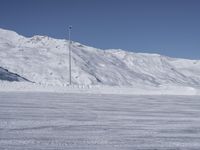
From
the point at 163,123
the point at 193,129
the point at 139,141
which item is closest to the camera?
the point at 139,141

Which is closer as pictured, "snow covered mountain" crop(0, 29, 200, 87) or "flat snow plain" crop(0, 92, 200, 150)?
"flat snow plain" crop(0, 92, 200, 150)

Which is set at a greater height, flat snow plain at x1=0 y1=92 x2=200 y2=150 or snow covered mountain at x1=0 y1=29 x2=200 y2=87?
snow covered mountain at x1=0 y1=29 x2=200 y2=87

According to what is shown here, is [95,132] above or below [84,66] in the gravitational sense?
below

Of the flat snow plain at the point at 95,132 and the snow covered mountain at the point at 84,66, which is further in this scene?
the snow covered mountain at the point at 84,66

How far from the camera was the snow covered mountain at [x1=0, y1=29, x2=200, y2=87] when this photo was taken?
4304 inches

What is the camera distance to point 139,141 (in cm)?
894

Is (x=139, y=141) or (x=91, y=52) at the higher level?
(x=91, y=52)

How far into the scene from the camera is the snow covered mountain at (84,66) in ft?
359

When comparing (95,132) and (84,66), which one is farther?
(84,66)

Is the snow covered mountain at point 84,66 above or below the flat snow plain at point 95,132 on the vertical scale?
above

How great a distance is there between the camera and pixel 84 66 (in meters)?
128

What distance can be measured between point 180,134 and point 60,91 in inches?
853

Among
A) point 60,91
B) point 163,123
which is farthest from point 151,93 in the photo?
point 163,123

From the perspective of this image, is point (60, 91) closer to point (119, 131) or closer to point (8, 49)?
point (119, 131)
